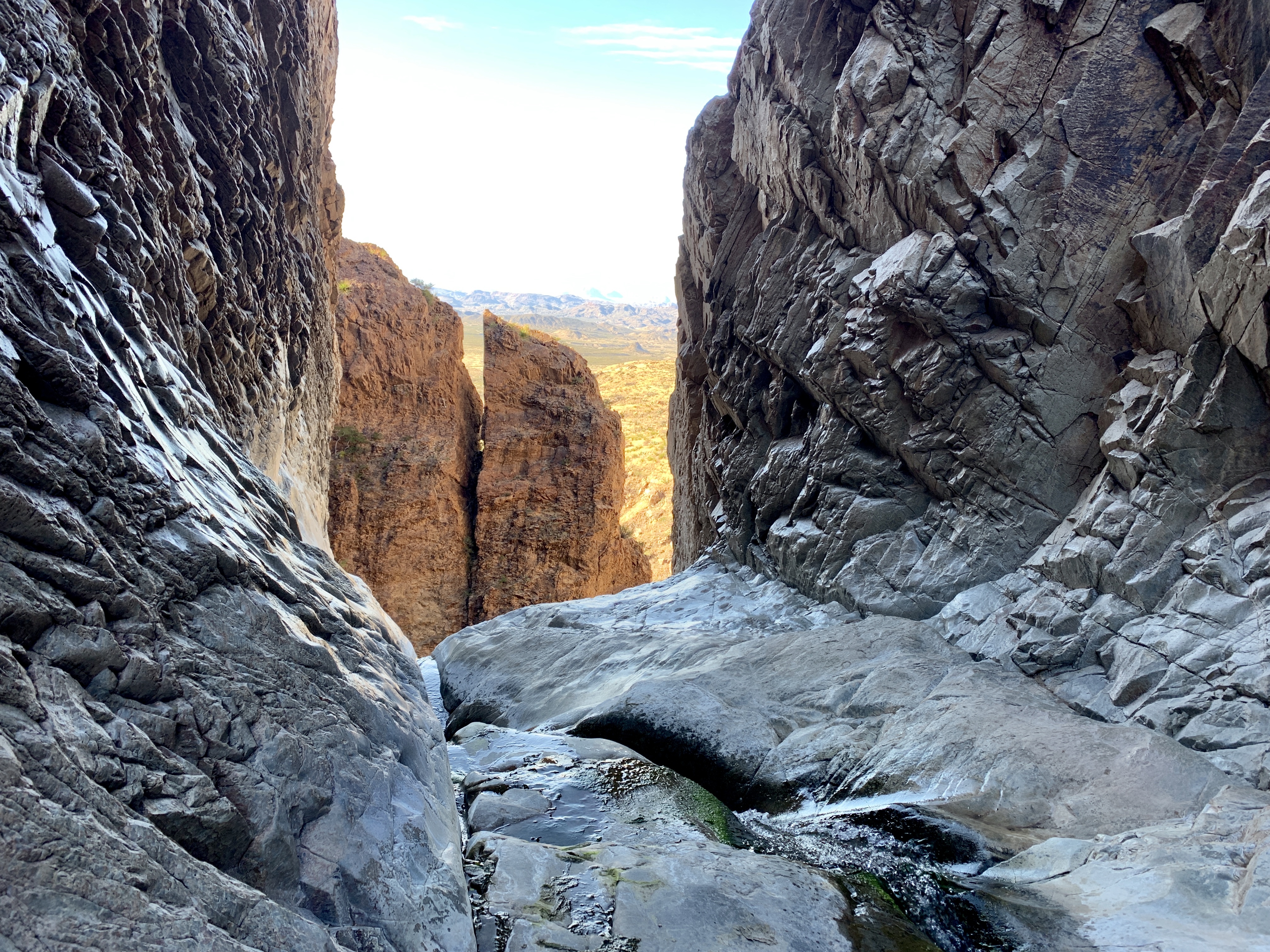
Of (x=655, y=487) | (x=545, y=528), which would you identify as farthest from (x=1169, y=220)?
(x=655, y=487)

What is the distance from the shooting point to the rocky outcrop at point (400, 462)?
28.6 meters

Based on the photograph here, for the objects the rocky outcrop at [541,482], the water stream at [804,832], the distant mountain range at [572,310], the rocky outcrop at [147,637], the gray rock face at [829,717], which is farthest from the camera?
the distant mountain range at [572,310]

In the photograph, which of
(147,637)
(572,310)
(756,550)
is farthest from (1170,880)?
(572,310)

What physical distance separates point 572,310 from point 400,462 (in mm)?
124526

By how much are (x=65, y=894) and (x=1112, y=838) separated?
5809 millimetres

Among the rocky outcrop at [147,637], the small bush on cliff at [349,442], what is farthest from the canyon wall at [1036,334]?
the small bush on cliff at [349,442]

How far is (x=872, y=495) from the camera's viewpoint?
1155 cm

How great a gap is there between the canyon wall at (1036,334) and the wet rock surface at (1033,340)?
3cm

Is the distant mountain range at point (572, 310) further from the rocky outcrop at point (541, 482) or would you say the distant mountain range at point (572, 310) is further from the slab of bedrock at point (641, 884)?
the slab of bedrock at point (641, 884)

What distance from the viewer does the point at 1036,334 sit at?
9391 mm

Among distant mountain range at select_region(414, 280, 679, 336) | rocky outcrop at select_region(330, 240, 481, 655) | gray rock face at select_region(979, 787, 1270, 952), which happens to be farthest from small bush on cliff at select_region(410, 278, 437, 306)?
distant mountain range at select_region(414, 280, 679, 336)

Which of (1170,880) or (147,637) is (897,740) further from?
(147,637)

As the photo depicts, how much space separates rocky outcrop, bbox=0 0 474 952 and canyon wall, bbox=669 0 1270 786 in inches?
237

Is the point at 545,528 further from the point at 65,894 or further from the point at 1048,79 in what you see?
the point at 65,894
